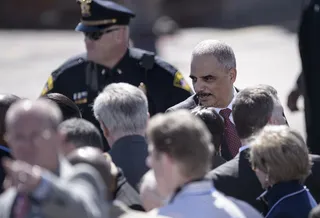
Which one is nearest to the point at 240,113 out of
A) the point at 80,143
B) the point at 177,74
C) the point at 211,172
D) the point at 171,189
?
the point at 211,172

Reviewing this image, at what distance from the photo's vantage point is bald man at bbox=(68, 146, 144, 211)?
3.56m

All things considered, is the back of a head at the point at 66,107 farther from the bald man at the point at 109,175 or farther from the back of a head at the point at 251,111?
the bald man at the point at 109,175

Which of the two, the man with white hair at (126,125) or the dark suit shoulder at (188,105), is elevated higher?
the man with white hair at (126,125)

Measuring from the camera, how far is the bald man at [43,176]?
10.3ft

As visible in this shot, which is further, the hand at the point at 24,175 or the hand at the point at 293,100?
the hand at the point at 293,100

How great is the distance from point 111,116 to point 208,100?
1.22 m

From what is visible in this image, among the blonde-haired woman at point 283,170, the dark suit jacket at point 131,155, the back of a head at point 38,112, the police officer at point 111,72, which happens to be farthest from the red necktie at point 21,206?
the police officer at point 111,72

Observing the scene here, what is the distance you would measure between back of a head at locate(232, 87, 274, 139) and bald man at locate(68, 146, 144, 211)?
663mm

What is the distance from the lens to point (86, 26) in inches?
280

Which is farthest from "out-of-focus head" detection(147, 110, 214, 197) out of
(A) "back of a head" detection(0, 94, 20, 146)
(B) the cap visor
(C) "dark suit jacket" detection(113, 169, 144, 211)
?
(B) the cap visor

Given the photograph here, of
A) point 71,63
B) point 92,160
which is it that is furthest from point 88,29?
point 92,160

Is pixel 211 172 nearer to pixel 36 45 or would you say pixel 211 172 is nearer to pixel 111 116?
pixel 111 116

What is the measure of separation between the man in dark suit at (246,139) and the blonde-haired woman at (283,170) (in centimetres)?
30

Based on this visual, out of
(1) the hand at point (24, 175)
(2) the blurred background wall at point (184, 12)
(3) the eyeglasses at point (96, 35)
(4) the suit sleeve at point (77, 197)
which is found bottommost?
(2) the blurred background wall at point (184, 12)
